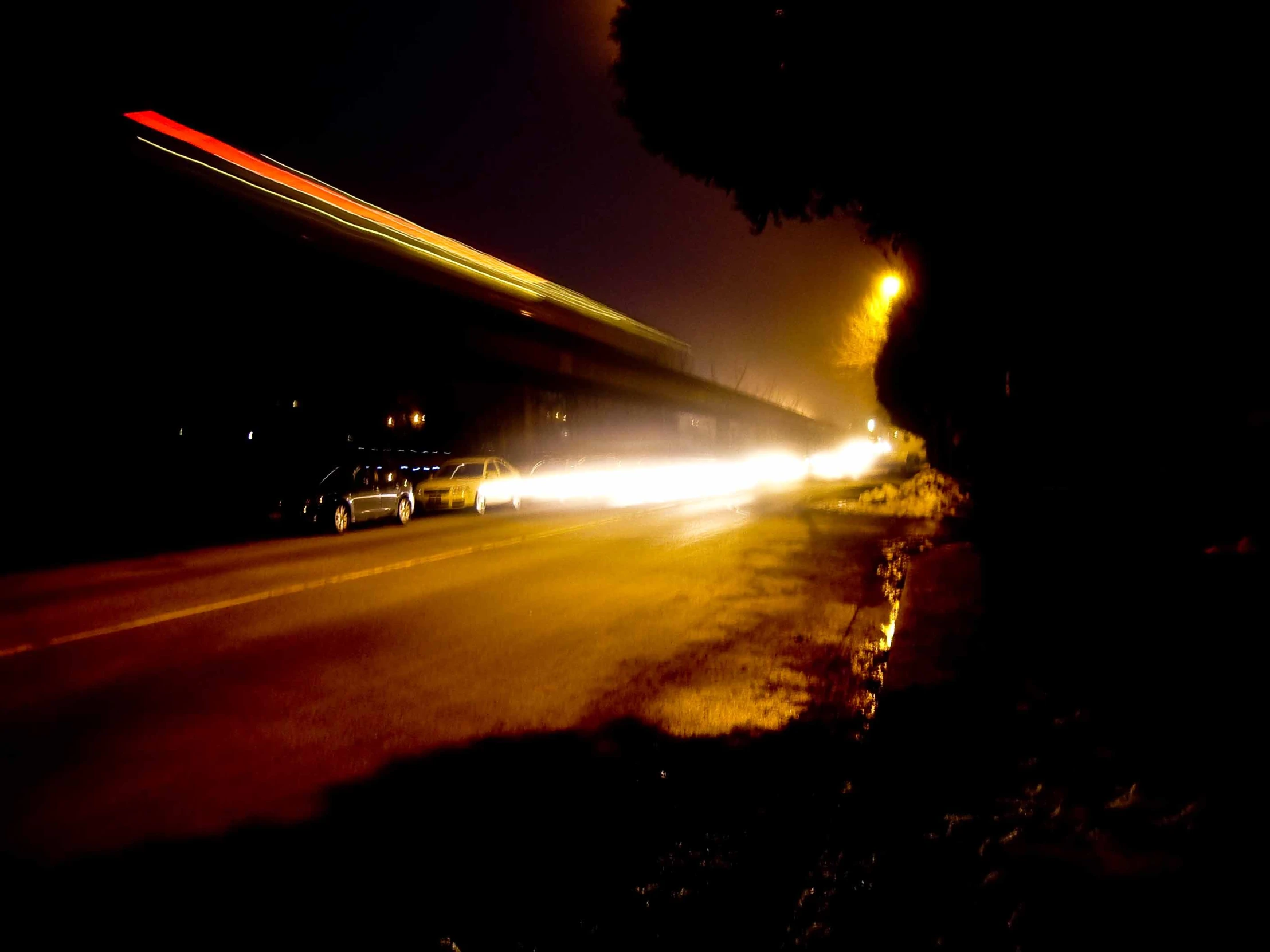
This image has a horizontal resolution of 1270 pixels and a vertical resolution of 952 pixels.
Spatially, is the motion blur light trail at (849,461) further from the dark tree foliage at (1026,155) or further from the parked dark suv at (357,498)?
the dark tree foliage at (1026,155)

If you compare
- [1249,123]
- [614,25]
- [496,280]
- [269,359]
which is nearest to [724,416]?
[496,280]

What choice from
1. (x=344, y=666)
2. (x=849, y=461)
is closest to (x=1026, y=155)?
(x=344, y=666)

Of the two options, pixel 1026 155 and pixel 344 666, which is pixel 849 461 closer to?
pixel 1026 155

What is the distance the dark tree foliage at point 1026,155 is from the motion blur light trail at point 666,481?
13.4 metres

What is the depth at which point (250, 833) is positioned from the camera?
307cm

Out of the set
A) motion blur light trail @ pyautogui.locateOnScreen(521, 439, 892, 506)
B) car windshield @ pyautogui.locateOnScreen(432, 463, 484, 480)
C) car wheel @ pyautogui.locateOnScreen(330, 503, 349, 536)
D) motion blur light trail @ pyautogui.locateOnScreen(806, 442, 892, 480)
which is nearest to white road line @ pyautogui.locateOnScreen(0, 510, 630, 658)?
car wheel @ pyautogui.locateOnScreen(330, 503, 349, 536)

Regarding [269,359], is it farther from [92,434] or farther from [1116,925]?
[1116,925]

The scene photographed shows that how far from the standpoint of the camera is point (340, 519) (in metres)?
14.5

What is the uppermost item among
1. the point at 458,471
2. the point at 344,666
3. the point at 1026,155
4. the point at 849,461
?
the point at 1026,155

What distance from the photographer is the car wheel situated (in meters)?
14.4

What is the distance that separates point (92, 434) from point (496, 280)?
1491 centimetres

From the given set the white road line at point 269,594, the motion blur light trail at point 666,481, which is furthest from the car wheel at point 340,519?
the motion blur light trail at point 666,481

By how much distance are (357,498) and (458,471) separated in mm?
4652

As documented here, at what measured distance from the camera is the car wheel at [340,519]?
1435 cm
